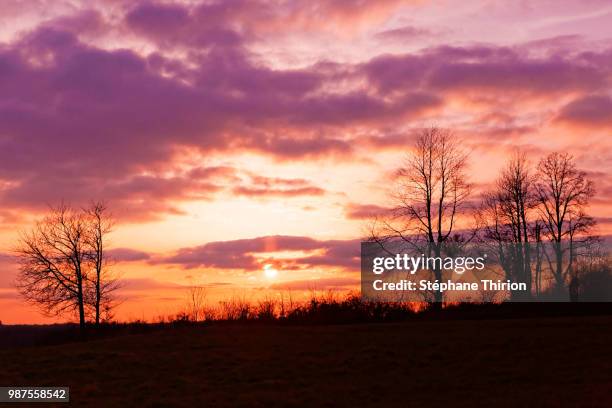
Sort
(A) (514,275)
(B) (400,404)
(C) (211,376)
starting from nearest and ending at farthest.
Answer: (B) (400,404), (C) (211,376), (A) (514,275)

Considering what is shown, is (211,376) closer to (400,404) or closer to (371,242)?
(400,404)

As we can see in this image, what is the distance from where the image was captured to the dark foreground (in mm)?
19797

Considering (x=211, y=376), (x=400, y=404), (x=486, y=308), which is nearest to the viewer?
(x=400, y=404)

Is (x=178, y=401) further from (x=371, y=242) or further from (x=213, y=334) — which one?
(x=371, y=242)

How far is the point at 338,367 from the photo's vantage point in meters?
24.0

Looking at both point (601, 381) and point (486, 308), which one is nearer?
point (601, 381)

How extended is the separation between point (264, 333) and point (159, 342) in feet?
14.7

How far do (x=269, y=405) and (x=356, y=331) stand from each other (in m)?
12.4

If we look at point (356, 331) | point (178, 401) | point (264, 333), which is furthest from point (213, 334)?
point (178, 401)

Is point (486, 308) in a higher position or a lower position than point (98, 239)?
lower

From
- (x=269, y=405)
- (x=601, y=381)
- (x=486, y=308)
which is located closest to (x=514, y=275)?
(x=486, y=308)

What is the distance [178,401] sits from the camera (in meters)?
20.0

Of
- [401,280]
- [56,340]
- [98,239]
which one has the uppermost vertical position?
[98,239]

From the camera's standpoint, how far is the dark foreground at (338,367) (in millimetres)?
19797
